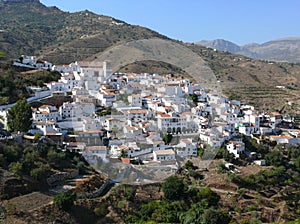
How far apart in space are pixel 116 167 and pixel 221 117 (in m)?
5.55

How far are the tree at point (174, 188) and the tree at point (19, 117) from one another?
3193 millimetres

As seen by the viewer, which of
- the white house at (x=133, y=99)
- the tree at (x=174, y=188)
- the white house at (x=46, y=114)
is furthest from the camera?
the white house at (x=46, y=114)

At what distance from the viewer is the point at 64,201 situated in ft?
18.9

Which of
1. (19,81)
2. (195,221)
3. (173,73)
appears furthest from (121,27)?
(195,221)

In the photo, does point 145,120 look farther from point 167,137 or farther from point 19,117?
point 167,137

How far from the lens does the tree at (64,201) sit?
5758 millimetres

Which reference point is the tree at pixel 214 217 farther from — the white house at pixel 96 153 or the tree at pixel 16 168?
the tree at pixel 16 168

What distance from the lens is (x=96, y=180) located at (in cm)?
654

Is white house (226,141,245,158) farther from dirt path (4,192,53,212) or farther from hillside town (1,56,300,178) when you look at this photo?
dirt path (4,192,53,212)

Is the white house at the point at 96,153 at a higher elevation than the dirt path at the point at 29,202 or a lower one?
higher

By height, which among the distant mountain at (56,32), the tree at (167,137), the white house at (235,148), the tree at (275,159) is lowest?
the tree at (275,159)

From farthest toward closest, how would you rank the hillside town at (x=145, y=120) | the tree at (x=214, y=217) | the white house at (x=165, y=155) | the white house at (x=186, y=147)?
1. the tree at (x=214, y=217)
2. the white house at (x=165, y=155)
3. the hillside town at (x=145, y=120)
4. the white house at (x=186, y=147)

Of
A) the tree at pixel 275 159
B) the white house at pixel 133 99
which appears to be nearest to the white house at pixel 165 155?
the white house at pixel 133 99

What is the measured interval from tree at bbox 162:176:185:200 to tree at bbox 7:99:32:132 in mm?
3193
